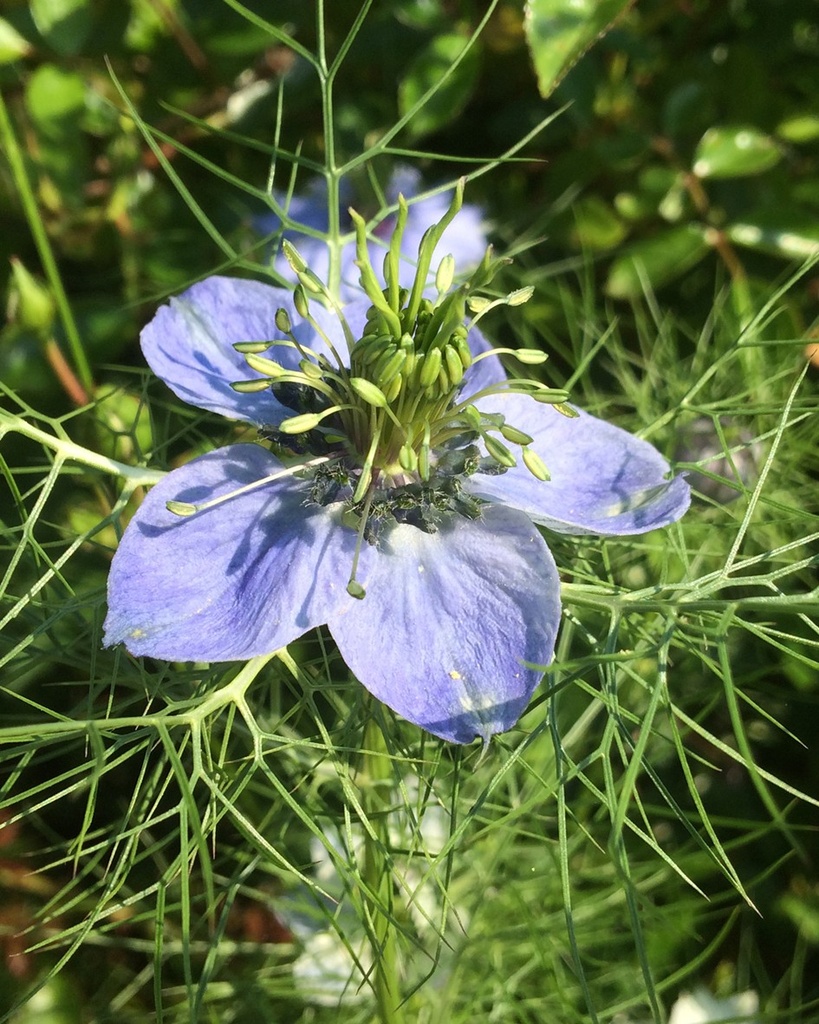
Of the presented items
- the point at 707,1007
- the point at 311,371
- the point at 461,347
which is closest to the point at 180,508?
the point at 311,371

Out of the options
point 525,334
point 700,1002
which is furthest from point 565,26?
point 700,1002

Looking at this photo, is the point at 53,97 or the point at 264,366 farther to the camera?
the point at 53,97

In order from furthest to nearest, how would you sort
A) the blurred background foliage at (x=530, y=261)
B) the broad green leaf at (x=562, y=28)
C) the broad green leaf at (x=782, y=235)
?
1. the broad green leaf at (x=782, y=235)
2. the blurred background foliage at (x=530, y=261)
3. the broad green leaf at (x=562, y=28)

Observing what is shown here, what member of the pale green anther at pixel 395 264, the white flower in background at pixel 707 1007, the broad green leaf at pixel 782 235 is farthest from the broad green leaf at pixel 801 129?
the white flower in background at pixel 707 1007

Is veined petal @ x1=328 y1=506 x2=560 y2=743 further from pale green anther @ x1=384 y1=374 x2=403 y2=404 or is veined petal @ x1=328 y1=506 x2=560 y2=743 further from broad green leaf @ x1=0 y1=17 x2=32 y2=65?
broad green leaf @ x1=0 y1=17 x2=32 y2=65

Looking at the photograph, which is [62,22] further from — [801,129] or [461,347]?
[801,129]

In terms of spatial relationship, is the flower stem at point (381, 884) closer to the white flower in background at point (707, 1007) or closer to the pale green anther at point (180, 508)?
the pale green anther at point (180, 508)

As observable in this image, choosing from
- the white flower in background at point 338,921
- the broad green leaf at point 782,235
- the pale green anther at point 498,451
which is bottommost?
the white flower in background at point 338,921
